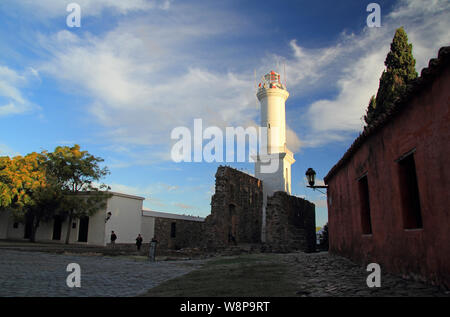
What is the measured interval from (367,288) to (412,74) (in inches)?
471

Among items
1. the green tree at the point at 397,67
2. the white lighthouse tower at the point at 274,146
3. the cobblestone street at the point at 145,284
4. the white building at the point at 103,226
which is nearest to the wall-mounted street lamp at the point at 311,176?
the green tree at the point at 397,67

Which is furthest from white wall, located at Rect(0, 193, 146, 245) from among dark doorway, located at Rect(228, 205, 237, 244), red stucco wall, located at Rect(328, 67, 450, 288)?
red stucco wall, located at Rect(328, 67, 450, 288)

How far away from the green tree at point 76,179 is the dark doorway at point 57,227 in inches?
35.1

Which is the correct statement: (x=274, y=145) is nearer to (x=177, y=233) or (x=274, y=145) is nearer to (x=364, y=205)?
(x=177, y=233)

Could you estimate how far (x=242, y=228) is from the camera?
2066 centimetres

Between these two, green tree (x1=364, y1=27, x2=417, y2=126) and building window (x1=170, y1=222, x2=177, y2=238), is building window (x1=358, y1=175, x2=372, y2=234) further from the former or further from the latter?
building window (x1=170, y1=222, x2=177, y2=238)

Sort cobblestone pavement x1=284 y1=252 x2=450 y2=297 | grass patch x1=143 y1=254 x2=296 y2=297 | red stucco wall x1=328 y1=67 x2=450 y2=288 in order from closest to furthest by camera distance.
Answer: red stucco wall x1=328 y1=67 x2=450 y2=288, cobblestone pavement x1=284 y1=252 x2=450 y2=297, grass patch x1=143 y1=254 x2=296 y2=297

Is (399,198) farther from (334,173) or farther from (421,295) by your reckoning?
(334,173)

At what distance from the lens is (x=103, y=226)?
77.6 ft

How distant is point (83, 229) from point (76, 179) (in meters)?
3.82

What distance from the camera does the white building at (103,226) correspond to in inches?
939

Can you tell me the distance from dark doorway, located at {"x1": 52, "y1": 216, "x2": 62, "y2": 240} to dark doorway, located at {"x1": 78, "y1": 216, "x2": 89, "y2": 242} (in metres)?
2.03

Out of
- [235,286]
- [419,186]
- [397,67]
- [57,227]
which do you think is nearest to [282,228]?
[397,67]

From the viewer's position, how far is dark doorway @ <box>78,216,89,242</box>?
79.5 ft
